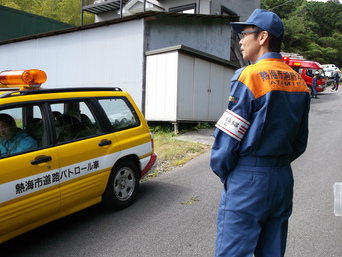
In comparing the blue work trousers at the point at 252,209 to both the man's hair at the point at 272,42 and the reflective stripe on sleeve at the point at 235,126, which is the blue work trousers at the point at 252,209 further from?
the man's hair at the point at 272,42

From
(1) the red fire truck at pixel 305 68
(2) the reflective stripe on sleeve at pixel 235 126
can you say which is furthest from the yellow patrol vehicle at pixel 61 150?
(1) the red fire truck at pixel 305 68

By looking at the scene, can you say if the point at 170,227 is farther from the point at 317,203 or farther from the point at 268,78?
the point at 268,78

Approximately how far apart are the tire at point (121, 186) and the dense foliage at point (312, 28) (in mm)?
42231

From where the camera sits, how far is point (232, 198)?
6.34 feet

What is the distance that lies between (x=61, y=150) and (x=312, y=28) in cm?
5548

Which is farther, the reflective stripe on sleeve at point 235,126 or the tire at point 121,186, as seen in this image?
the tire at point 121,186

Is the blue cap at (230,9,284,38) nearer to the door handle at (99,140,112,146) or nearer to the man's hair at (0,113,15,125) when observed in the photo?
the door handle at (99,140,112,146)

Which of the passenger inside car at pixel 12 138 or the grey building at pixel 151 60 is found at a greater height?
the grey building at pixel 151 60

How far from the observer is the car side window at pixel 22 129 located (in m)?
3.50

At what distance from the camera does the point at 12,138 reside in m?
3.64

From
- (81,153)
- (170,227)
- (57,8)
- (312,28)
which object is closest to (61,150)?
(81,153)

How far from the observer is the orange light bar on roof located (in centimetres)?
415

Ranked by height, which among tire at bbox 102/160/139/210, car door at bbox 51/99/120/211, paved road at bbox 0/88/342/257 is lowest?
paved road at bbox 0/88/342/257

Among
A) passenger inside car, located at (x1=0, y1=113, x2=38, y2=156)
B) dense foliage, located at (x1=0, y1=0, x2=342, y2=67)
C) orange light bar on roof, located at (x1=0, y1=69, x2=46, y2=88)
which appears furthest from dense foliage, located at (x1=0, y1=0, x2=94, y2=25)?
passenger inside car, located at (x1=0, y1=113, x2=38, y2=156)
